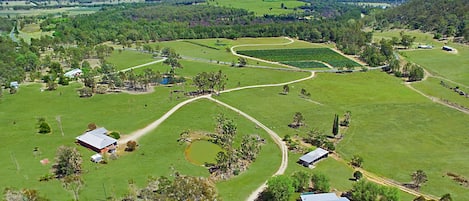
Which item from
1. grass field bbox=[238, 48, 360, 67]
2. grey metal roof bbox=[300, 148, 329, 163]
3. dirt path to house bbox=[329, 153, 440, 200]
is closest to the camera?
dirt path to house bbox=[329, 153, 440, 200]

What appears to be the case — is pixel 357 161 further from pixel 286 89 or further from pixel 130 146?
pixel 286 89

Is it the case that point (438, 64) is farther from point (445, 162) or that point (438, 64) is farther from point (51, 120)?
point (51, 120)

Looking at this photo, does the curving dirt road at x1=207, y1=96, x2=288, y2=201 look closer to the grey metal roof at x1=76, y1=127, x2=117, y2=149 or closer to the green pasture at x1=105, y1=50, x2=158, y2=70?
the grey metal roof at x1=76, y1=127, x2=117, y2=149

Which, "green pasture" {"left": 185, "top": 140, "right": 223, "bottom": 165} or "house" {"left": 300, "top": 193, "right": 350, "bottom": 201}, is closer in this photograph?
"house" {"left": 300, "top": 193, "right": 350, "bottom": 201}

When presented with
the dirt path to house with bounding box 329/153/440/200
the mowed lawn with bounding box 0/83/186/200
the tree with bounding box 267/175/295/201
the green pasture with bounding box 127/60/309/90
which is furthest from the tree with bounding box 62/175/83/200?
the green pasture with bounding box 127/60/309/90

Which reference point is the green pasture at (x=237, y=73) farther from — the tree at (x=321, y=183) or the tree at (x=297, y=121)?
the tree at (x=321, y=183)

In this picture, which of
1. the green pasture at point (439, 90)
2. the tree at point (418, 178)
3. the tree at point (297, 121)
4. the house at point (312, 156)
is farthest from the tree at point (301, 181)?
the green pasture at point (439, 90)
